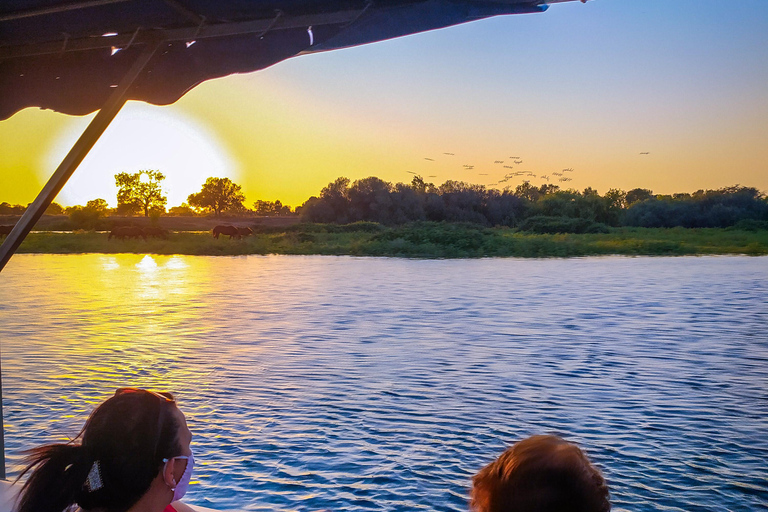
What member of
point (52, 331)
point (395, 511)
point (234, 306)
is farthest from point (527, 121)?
point (395, 511)

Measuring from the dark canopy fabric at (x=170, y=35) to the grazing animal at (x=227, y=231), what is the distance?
2898 centimetres

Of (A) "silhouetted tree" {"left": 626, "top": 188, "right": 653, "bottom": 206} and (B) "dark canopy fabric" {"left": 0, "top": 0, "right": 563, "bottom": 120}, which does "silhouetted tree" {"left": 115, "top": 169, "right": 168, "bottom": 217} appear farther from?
(B) "dark canopy fabric" {"left": 0, "top": 0, "right": 563, "bottom": 120}

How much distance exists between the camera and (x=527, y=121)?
51031 mm

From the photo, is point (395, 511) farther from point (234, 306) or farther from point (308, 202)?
point (308, 202)

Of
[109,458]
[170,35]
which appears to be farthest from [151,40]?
[109,458]

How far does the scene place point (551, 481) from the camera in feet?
2.54

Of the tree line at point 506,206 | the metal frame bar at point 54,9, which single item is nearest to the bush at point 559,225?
the tree line at point 506,206

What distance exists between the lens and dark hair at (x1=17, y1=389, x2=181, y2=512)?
104cm

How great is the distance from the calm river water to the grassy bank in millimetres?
13574

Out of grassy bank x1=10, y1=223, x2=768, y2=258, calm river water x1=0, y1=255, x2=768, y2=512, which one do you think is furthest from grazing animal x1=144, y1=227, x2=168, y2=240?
Result: calm river water x1=0, y1=255, x2=768, y2=512

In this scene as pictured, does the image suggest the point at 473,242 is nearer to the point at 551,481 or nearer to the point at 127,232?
the point at 127,232

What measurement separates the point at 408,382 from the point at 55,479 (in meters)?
5.03

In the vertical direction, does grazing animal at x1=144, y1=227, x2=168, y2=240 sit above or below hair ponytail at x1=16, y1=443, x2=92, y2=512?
→ above

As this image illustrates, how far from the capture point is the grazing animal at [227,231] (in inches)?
1225
